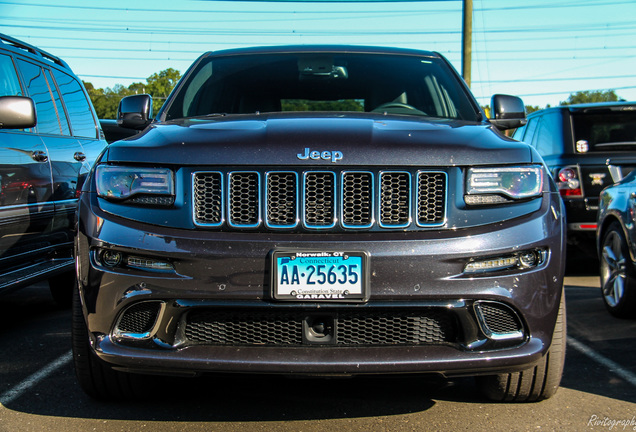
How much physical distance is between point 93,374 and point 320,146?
4.83ft

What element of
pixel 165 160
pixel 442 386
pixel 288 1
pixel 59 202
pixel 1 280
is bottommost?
pixel 442 386

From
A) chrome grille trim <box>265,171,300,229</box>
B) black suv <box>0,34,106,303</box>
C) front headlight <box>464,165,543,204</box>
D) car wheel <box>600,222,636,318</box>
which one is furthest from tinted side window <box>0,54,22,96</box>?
car wheel <box>600,222,636,318</box>

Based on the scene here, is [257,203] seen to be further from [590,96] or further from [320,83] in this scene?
[590,96]

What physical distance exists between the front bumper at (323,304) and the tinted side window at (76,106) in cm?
364

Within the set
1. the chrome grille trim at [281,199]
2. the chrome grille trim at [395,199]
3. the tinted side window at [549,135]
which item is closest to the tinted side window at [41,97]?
the chrome grille trim at [281,199]

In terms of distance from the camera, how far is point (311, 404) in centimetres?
361

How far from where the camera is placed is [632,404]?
142 inches

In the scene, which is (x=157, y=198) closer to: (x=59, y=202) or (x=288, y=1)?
(x=59, y=202)

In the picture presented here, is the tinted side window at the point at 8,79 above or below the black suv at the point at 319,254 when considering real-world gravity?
above

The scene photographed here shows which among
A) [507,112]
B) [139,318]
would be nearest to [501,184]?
[507,112]

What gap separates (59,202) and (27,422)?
8.02 feet

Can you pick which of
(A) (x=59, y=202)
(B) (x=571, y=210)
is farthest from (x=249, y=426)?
(B) (x=571, y=210)

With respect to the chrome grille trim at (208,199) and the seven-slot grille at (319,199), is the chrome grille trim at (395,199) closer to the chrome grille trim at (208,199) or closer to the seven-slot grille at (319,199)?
the seven-slot grille at (319,199)

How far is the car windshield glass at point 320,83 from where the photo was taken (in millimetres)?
4742
